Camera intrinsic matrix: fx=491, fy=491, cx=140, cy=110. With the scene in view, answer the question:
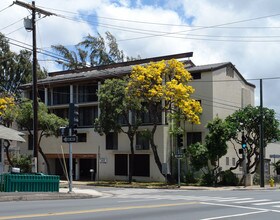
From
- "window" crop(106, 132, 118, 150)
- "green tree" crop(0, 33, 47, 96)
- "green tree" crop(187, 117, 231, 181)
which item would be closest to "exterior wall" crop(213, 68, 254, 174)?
"green tree" crop(187, 117, 231, 181)

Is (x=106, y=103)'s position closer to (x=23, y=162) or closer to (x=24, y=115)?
(x=24, y=115)

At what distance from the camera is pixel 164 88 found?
40812 mm

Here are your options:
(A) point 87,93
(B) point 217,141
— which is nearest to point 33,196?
(B) point 217,141

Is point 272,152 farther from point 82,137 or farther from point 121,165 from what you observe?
point 82,137

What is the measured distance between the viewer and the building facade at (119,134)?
46.4 meters

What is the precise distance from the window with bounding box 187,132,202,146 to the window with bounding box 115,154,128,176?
6.52 metres

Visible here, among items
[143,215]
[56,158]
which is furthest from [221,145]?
[143,215]

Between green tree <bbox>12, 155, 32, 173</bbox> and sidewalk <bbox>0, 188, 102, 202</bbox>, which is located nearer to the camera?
sidewalk <bbox>0, 188, 102, 202</bbox>

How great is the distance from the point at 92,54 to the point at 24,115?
20639 millimetres

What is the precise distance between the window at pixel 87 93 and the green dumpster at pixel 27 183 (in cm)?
2630

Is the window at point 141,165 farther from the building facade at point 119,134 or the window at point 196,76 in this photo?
the window at point 196,76

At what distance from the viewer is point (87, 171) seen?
5412 cm

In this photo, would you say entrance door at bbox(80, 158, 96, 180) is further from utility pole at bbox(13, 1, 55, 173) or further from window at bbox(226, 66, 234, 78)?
utility pole at bbox(13, 1, 55, 173)

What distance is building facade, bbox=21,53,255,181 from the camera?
46375mm
